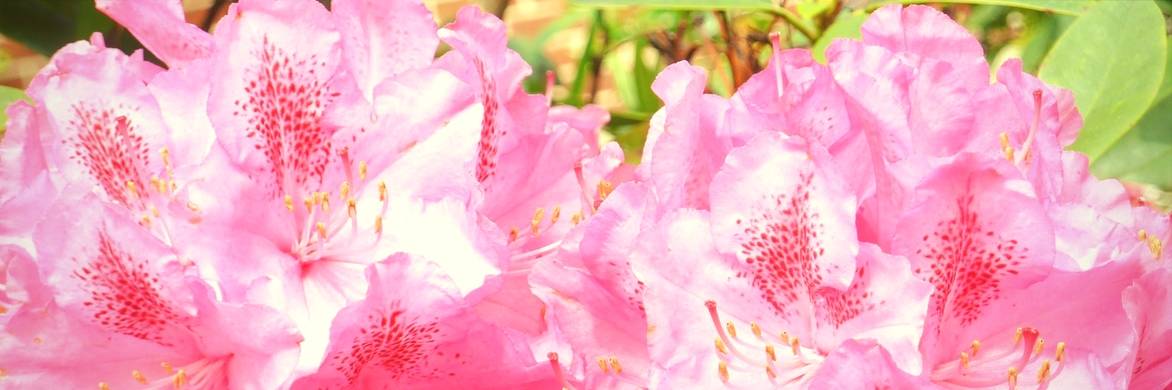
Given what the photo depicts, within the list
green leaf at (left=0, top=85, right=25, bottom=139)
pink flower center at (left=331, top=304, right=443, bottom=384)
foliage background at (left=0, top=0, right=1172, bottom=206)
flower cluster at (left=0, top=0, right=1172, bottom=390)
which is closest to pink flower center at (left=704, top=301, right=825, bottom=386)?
flower cluster at (left=0, top=0, right=1172, bottom=390)

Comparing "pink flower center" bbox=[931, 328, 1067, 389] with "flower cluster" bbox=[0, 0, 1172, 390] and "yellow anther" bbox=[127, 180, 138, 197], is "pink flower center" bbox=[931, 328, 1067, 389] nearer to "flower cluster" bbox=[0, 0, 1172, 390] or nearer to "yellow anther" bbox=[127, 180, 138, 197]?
"flower cluster" bbox=[0, 0, 1172, 390]

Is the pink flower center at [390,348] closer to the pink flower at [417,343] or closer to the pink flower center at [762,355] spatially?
the pink flower at [417,343]

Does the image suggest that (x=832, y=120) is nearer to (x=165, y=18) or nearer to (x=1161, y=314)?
(x=1161, y=314)

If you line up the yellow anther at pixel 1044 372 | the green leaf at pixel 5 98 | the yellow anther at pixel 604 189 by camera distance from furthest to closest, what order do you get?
1. the green leaf at pixel 5 98
2. the yellow anther at pixel 604 189
3. the yellow anther at pixel 1044 372

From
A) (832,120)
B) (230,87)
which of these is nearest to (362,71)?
(230,87)

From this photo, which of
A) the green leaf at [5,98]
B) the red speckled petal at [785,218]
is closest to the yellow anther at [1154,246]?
the red speckled petal at [785,218]

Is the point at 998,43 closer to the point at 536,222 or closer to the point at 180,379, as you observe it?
the point at 536,222
